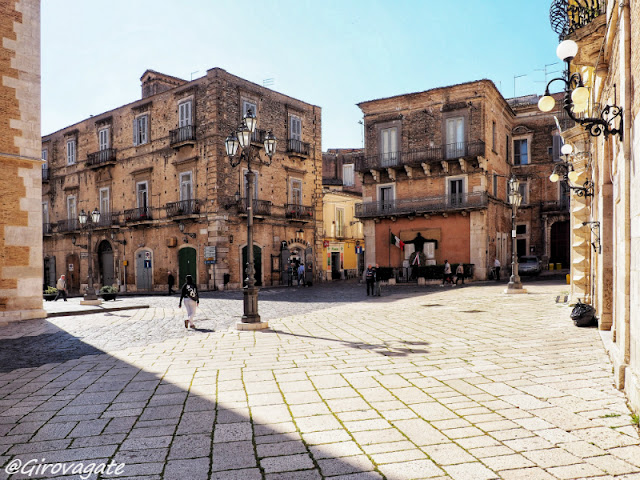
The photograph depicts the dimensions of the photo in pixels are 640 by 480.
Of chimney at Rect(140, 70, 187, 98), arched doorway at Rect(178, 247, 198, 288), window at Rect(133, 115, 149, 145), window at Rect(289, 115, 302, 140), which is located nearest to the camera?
arched doorway at Rect(178, 247, 198, 288)

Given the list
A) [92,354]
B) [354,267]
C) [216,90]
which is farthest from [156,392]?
[354,267]

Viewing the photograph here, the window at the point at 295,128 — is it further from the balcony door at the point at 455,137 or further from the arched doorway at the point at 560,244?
the arched doorway at the point at 560,244

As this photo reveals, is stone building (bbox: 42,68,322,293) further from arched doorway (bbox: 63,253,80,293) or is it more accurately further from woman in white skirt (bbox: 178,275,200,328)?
woman in white skirt (bbox: 178,275,200,328)

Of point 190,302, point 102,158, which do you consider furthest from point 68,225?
point 190,302

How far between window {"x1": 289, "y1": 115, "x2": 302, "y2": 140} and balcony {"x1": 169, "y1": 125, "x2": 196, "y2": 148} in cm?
646

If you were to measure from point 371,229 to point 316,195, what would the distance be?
14.6 feet

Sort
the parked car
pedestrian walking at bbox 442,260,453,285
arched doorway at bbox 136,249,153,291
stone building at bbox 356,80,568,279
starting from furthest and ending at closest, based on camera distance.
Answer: the parked car → arched doorway at bbox 136,249,153,291 → stone building at bbox 356,80,568,279 → pedestrian walking at bbox 442,260,453,285

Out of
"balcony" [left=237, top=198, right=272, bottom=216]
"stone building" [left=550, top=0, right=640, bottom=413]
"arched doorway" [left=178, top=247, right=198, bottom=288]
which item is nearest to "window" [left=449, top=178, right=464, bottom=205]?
"balcony" [left=237, top=198, right=272, bottom=216]

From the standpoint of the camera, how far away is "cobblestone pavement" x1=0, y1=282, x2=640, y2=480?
3.39 metres

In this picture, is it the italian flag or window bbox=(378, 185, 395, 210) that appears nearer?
the italian flag

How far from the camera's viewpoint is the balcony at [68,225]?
3266cm

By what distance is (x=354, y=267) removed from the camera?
127 ft

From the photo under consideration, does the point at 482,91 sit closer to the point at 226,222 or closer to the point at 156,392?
the point at 226,222

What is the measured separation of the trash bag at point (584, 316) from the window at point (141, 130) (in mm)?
26040
